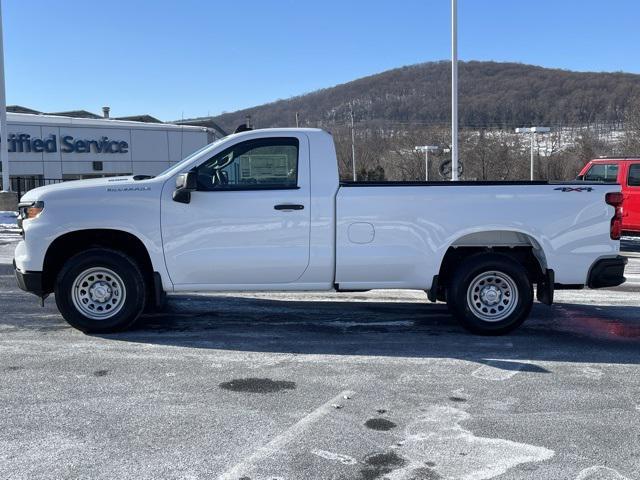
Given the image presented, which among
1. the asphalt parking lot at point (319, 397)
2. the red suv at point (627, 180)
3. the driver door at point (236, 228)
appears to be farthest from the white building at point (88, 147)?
the asphalt parking lot at point (319, 397)

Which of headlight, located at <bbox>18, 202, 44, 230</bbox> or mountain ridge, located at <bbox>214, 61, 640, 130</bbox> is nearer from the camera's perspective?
headlight, located at <bbox>18, 202, 44, 230</bbox>

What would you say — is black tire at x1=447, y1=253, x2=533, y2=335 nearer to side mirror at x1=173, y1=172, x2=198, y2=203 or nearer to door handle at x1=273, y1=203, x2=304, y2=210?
door handle at x1=273, y1=203, x2=304, y2=210

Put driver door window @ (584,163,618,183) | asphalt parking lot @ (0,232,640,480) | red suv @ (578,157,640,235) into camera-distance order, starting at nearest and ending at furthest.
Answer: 1. asphalt parking lot @ (0,232,640,480)
2. red suv @ (578,157,640,235)
3. driver door window @ (584,163,618,183)

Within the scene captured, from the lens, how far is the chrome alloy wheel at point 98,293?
641 centimetres

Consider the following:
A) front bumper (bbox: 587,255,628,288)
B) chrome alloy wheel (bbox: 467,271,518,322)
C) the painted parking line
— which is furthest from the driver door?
front bumper (bbox: 587,255,628,288)

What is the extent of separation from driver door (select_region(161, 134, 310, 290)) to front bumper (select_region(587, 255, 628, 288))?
2904 millimetres

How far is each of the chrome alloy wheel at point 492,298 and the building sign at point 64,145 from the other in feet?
120

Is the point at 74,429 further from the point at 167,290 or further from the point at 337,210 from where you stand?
the point at 337,210

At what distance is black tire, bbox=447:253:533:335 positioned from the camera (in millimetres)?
6441

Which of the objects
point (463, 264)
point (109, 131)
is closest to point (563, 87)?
point (109, 131)

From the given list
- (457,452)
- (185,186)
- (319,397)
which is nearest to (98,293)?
(185,186)

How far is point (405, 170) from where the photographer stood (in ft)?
179

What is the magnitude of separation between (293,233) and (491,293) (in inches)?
83.4

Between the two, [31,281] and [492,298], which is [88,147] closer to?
[31,281]
